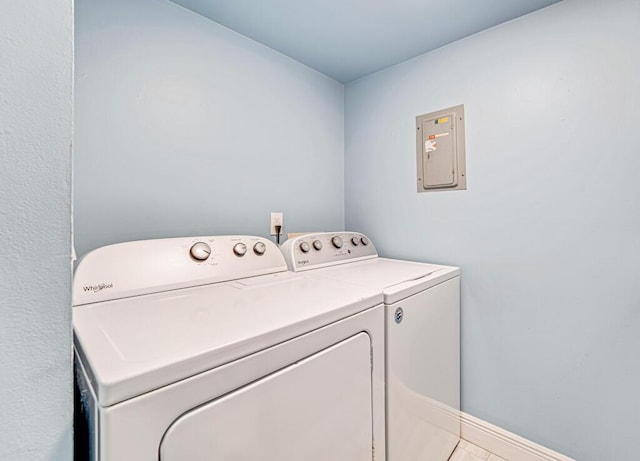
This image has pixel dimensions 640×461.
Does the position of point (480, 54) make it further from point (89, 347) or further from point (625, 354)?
point (89, 347)

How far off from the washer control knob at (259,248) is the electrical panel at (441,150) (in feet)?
3.29

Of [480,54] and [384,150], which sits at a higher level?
[480,54]

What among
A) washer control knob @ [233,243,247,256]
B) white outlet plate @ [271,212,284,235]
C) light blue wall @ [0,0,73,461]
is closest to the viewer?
light blue wall @ [0,0,73,461]

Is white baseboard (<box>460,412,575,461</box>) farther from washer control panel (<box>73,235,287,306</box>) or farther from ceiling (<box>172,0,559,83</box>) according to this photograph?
ceiling (<box>172,0,559,83</box>)

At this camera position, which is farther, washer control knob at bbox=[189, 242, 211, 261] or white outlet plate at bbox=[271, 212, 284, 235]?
white outlet plate at bbox=[271, 212, 284, 235]

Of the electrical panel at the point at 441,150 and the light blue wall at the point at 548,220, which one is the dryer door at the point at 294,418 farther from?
the electrical panel at the point at 441,150

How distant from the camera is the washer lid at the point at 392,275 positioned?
1.10 meters

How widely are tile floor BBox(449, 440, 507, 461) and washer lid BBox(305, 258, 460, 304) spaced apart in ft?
2.94

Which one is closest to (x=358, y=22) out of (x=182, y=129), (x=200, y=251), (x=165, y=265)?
(x=182, y=129)

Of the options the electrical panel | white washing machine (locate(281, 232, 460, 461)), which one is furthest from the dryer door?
the electrical panel

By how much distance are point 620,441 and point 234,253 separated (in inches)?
70.1

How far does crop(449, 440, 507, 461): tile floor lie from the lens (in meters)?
1.46

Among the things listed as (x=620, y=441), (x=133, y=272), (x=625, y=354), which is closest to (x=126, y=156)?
(x=133, y=272)

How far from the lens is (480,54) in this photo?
1553 mm
